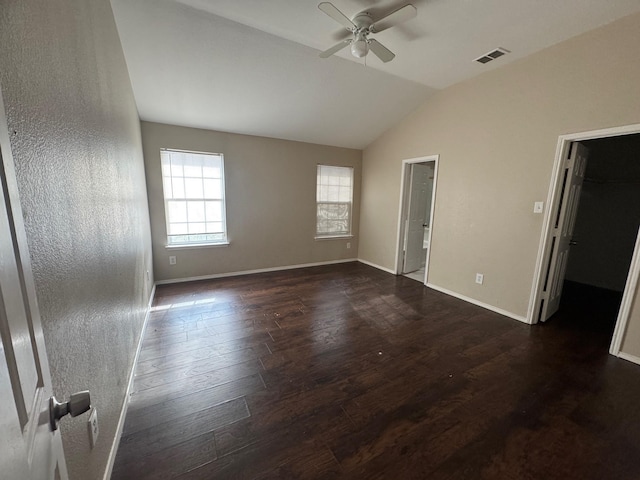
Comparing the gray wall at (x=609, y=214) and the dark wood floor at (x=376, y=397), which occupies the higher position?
the gray wall at (x=609, y=214)

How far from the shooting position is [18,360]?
0.43 meters

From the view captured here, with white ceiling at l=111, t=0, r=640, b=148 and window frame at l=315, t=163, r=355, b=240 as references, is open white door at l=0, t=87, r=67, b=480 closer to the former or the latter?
white ceiling at l=111, t=0, r=640, b=148

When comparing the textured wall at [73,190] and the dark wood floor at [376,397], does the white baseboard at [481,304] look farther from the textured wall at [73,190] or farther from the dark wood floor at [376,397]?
the textured wall at [73,190]

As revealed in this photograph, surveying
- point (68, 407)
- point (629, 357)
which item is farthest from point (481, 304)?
point (68, 407)

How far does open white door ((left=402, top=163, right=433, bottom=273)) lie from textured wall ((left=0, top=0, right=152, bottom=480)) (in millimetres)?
4137

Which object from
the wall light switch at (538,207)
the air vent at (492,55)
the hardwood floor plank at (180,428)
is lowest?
the hardwood floor plank at (180,428)

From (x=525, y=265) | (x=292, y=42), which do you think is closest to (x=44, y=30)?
(x=292, y=42)

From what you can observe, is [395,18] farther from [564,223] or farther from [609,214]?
[609,214]

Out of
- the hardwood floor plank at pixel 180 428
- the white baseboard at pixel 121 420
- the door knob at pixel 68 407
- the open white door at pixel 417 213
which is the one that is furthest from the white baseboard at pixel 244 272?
the door knob at pixel 68 407

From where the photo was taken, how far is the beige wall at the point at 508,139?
230cm

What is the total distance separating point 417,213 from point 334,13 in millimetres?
3522

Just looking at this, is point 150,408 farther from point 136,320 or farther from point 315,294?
point 315,294

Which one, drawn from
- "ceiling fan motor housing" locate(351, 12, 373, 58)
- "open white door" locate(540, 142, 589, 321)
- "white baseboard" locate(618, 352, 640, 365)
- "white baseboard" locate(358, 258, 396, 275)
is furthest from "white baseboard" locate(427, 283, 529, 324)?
"ceiling fan motor housing" locate(351, 12, 373, 58)

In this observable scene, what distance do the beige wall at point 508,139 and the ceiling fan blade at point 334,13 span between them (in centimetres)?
210
